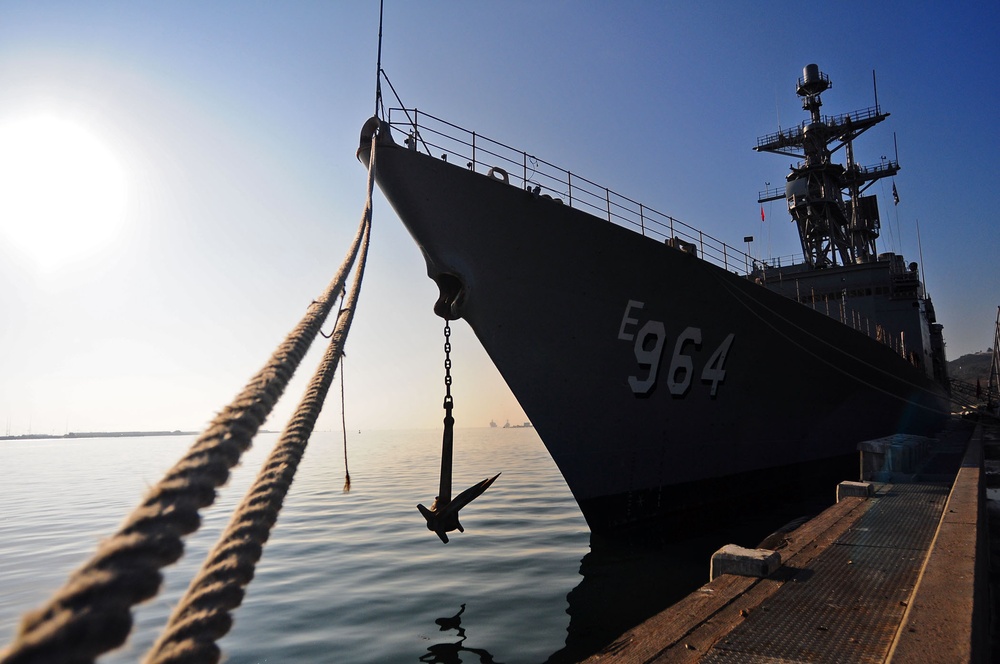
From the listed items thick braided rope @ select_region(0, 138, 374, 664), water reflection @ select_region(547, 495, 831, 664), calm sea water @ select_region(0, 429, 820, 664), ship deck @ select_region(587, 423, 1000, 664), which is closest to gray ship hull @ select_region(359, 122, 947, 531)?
water reflection @ select_region(547, 495, 831, 664)

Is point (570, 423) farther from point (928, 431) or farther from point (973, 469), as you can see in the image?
point (928, 431)

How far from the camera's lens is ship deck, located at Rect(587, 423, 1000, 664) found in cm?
254

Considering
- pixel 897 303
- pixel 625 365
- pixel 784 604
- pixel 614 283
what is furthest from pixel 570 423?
pixel 897 303

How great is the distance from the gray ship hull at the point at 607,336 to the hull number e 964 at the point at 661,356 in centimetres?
2

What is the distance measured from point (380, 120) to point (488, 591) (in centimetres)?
519

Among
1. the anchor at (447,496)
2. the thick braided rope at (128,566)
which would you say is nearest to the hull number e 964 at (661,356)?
the anchor at (447,496)

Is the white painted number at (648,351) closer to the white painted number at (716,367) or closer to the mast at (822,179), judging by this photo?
the white painted number at (716,367)

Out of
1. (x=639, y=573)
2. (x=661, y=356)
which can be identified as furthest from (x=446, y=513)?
(x=661, y=356)

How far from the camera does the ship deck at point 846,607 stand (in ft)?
8.32

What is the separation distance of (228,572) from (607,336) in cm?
665

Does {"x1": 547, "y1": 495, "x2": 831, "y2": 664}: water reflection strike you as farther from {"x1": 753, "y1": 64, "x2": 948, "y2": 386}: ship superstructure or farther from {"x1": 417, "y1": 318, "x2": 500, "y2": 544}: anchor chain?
{"x1": 753, "y1": 64, "x2": 948, "y2": 386}: ship superstructure

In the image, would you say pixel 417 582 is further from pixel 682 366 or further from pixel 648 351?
pixel 682 366

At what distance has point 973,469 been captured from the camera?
6.97 meters

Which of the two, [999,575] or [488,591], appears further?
[488,591]
